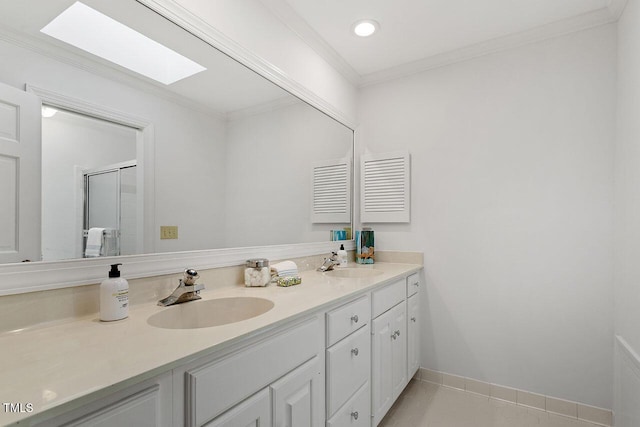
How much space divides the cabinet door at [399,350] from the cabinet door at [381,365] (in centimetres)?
4

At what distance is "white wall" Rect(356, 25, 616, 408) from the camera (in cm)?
195

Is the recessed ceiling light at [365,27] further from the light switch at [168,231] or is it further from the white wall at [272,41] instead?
the light switch at [168,231]

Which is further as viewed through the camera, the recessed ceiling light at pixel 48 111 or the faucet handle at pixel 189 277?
the faucet handle at pixel 189 277

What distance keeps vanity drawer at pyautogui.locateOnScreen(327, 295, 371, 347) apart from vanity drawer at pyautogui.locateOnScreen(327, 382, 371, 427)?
32 cm

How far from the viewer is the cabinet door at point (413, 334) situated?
2203mm

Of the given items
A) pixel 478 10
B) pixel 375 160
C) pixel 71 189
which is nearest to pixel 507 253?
pixel 375 160

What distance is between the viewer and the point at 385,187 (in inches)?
103

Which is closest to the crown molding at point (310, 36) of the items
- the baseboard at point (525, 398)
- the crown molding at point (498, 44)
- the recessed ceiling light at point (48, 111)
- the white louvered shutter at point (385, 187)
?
the crown molding at point (498, 44)

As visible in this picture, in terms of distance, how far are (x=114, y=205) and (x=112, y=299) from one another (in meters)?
0.36

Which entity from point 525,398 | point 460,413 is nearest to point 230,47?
point 460,413

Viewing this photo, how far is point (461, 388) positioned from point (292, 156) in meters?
2.03

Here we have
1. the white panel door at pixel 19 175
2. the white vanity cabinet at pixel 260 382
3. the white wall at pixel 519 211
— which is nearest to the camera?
the white vanity cabinet at pixel 260 382

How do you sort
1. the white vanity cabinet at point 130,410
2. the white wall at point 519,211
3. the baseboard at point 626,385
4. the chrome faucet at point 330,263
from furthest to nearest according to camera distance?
1. the chrome faucet at point 330,263
2. the white wall at point 519,211
3. the baseboard at point 626,385
4. the white vanity cabinet at point 130,410

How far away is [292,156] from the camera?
2.12 metres
